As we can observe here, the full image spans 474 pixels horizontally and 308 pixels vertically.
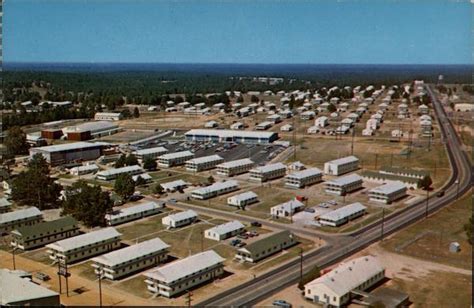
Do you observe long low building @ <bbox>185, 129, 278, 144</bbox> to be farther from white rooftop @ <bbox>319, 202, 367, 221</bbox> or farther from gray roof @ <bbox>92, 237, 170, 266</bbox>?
gray roof @ <bbox>92, 237, 170, 266</bbox>

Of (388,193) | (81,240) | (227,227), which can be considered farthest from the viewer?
(388,193)

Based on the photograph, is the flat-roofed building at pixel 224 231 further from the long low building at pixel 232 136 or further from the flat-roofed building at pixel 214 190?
the long low building at pixel 232 136

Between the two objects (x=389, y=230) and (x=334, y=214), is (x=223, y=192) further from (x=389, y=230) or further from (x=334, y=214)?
(x=389, y=230)

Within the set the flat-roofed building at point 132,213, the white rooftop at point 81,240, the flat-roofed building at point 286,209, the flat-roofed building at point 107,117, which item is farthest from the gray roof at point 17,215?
the flat-roofed building at point 107,117

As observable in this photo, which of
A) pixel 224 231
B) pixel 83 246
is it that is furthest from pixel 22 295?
pixel 224 231

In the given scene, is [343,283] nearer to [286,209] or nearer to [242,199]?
[286,209]

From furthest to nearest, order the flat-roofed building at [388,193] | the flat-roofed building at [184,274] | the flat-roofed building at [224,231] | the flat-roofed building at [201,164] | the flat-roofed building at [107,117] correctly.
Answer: the flat-roofed building at [107,117], the flat-roofed building at [201,164], the flat-roofed building at [388,193], the flat-roofed building at [224,231], the flat-roofed building at [184,274]
